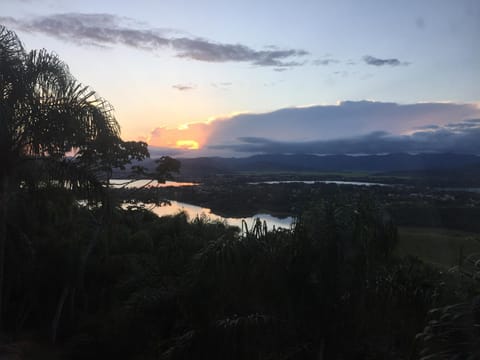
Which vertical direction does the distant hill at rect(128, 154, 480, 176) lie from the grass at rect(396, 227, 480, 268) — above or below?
above

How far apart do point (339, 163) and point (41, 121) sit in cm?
2537

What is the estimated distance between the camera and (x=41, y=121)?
22.5ft

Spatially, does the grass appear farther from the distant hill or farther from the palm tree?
the distant hill

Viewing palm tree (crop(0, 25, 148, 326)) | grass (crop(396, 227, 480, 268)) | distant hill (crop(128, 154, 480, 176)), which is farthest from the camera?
distant hill (crop(128, 154, 480, 176))

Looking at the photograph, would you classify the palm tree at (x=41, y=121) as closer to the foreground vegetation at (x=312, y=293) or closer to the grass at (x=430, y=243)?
the foreground vegetation at (x=312, y=293)

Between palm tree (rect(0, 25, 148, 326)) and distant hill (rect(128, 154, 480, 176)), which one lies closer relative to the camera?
palm tree (rect(0, 25, 148, 326))

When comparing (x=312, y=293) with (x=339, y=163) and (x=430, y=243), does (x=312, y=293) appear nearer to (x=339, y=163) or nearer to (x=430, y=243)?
(x=430, y=243)

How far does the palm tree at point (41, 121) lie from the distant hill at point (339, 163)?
30.2 ft

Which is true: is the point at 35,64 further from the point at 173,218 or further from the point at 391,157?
the point at 391,157

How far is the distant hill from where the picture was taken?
22870 millimetres

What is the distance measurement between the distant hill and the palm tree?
9.22 m

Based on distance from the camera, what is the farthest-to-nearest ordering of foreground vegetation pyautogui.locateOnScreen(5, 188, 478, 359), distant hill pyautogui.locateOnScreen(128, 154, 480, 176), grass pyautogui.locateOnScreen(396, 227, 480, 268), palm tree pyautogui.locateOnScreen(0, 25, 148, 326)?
distant hill pyautogui.locateOnScreen(128, 154, 480, 176) < grass pyautogui.locateOnScreen(396, 227, 480, 268) < palm tree pyautogui.locateOnScreen(0, 25, 148, 326) < foreground vegetation pyautogui.locateOnScreen(5, 188, 478, 359)

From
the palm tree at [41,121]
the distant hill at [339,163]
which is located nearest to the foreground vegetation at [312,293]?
the palm tree at [41,121]

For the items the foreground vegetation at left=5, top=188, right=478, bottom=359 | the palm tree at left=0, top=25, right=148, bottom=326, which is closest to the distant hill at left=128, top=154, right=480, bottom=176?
the palm tree at left=0, top=25, right=148, bottom=326
